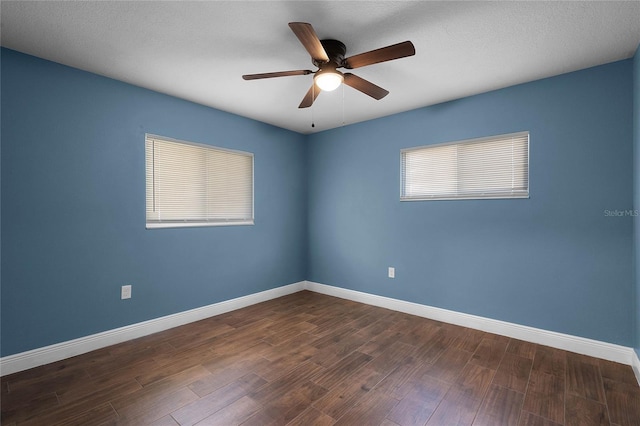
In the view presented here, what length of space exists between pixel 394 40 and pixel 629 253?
2593 millimetres

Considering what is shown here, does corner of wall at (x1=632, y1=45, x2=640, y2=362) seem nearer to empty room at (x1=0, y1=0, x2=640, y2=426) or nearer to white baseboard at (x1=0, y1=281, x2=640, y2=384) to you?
empty room at (x1=0, y1=0, x2=640, y2=426)

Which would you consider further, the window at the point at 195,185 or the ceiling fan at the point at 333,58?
the window at the point at 195,185

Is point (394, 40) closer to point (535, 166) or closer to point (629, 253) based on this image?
point (535, 166)

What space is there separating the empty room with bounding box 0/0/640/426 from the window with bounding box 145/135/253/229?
0.08ft

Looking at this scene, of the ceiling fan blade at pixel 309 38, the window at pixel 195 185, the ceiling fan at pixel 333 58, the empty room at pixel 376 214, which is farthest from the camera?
the window at pixel 195 185

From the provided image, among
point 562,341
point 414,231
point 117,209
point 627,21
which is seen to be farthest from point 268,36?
point 562,341

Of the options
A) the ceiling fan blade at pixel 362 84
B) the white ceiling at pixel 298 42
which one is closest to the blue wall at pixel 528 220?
the white ceiling at pixel 298 42

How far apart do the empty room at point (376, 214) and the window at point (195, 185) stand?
0.02m

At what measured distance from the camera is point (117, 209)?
2756 mm

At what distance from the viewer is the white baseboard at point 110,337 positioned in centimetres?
224

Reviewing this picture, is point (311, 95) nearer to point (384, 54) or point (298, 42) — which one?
point (298, 42)

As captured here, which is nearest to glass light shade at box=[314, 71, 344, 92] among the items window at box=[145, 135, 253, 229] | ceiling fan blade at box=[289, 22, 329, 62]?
ceiling fan blade at box=[289, 22, 329, 62]

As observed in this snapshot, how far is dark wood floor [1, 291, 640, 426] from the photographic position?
1.76m

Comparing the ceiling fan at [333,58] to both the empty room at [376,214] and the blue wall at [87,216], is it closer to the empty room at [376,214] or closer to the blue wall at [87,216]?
the empty room at [376,214]
